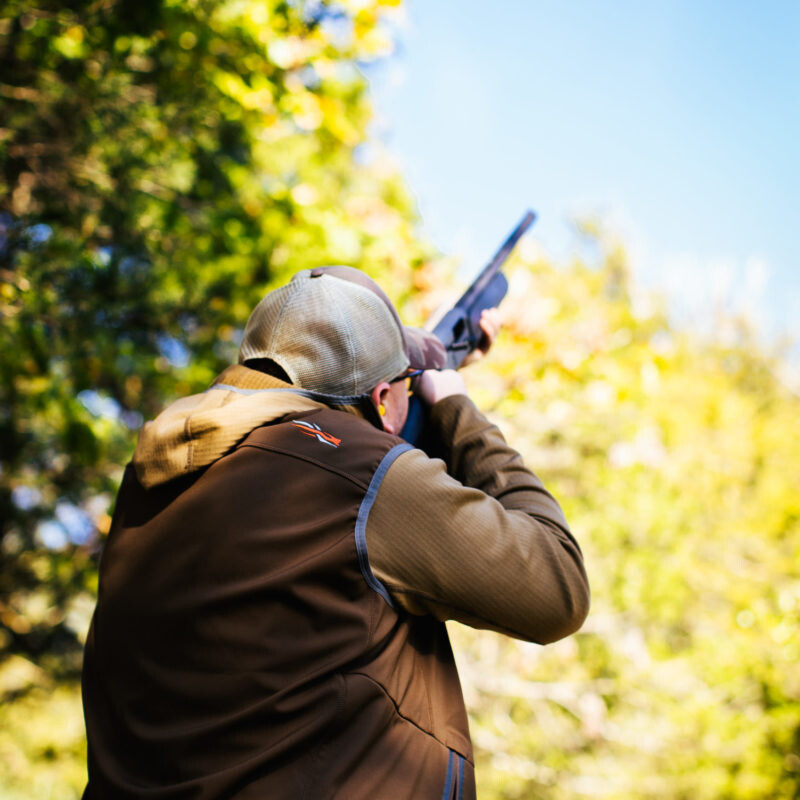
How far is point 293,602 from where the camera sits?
3.31 ft

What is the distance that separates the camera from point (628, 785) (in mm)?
6363

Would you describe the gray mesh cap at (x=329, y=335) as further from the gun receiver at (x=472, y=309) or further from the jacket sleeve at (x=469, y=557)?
the gun receiver at (x=472, y=309)

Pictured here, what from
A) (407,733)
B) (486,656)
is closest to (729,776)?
(486,656)

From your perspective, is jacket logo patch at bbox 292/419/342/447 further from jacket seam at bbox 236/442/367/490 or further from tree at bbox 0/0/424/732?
tree at bbox 0/0/424/732

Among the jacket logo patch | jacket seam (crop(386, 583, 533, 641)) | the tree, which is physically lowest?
the tree

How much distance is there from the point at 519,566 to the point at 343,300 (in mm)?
594

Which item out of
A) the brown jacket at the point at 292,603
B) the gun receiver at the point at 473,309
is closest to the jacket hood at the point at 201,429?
the brown jacket at the point at 292,603

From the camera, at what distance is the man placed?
989mm

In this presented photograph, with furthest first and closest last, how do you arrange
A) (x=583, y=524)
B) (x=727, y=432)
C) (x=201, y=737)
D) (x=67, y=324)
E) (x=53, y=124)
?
(x=727, y=432) → (x=583, y=524) → (x=53, y=124) → (x=67, y=324) → (x=201, y=737)

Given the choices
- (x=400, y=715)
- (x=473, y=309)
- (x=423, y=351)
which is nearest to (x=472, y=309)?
(x=473, y=309)

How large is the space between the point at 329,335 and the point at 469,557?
49 cm

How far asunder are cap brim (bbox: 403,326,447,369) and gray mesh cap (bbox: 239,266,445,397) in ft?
0.32

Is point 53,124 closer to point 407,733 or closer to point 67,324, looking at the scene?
point 67,324

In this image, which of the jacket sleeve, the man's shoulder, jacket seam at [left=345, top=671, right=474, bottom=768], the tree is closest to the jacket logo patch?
the man's shoulder
